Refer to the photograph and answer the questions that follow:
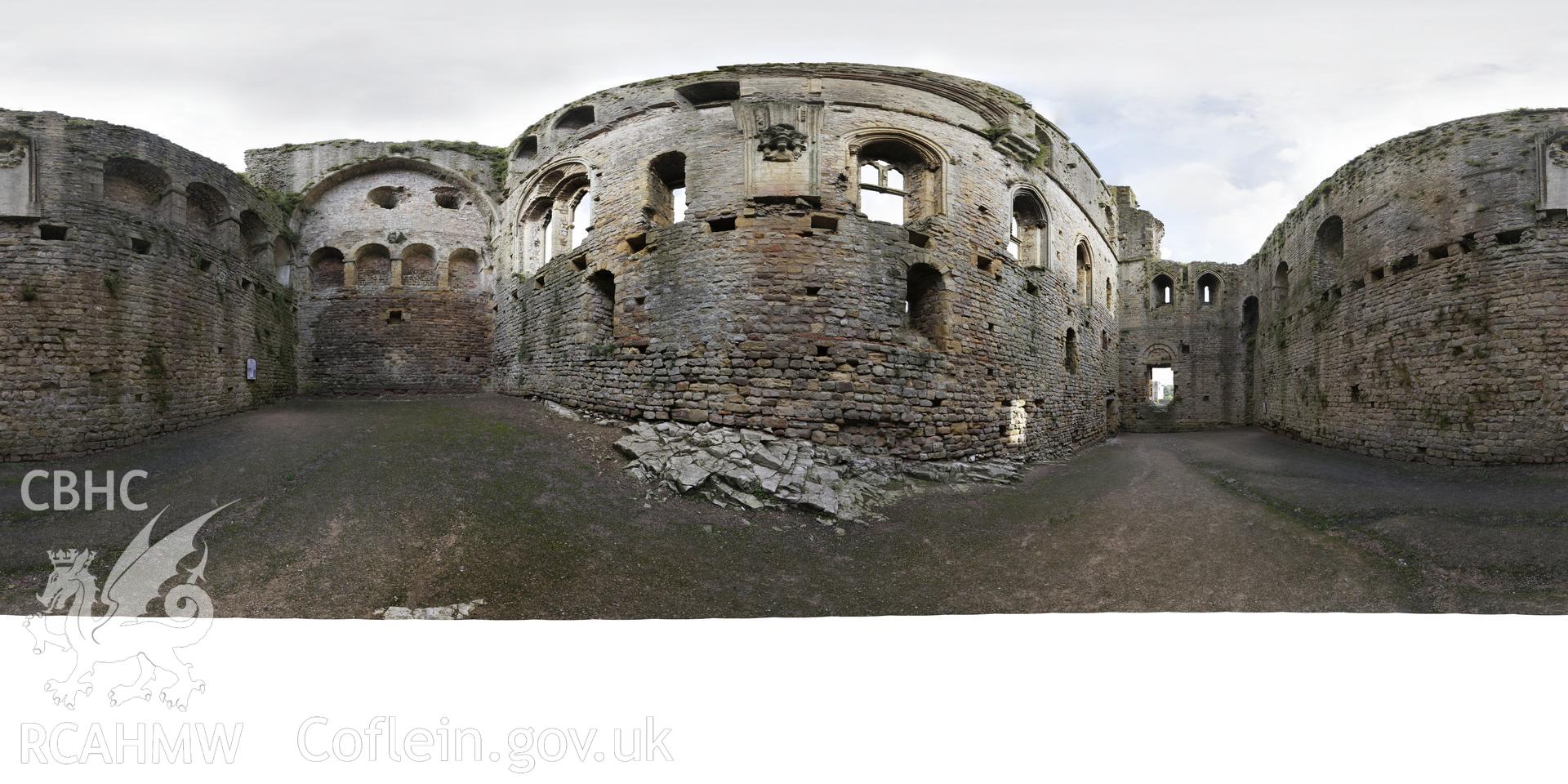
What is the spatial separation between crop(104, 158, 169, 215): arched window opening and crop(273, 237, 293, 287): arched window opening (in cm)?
425

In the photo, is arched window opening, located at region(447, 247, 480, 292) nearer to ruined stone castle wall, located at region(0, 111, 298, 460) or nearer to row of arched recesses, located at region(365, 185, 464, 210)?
row of arched recesses, located at region(365, 185, 464, 210)

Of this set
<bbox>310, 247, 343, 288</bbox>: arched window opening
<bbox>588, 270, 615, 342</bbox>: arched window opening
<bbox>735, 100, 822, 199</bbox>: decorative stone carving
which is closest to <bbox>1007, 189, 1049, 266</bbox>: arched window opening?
<bbox>735, 100, 822, 199</bbox>: decorative stone carving

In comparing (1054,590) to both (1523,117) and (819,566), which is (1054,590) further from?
(1523,117)

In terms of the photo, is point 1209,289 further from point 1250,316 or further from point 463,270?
point 463,270

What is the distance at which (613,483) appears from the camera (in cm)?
675

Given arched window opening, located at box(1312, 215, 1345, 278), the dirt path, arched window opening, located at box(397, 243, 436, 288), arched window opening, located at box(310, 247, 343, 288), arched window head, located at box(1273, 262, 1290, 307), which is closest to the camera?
the dirt path

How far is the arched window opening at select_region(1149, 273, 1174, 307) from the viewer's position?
62.8ft

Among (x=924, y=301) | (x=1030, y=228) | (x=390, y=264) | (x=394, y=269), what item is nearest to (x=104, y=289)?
(x=394, y=269)

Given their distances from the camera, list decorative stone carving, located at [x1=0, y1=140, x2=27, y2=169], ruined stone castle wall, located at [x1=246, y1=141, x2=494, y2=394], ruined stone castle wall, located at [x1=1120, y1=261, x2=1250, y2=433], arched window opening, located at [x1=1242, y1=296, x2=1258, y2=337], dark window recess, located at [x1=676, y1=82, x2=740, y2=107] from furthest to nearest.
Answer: ruined stone castle wall, located at [x1=1120, y1=261, x2=1250, y2=433] < arched window opening, located at [x1=1242, y1=296, x2=1258, y2=337] < ruined stone castle wall, located at [x1=246, y1=141, x2=494, y2=394] < dark window recess, located at [x1=676, y1=82, x2=740, y2=107] < decorative stone carving, located at [x1=0, y1=140, x2=27, y2=169]

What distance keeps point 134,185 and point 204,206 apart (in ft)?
4.39

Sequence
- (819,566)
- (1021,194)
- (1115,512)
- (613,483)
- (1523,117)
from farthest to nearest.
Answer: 1. (1021,194)
2. (1523,117)
3. (613,483)
4. (1115,512)
5. (819,566)

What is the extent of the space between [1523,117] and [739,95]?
11681 mm

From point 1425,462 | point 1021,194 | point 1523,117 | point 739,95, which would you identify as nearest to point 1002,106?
point 1021,194

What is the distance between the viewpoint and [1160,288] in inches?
763
